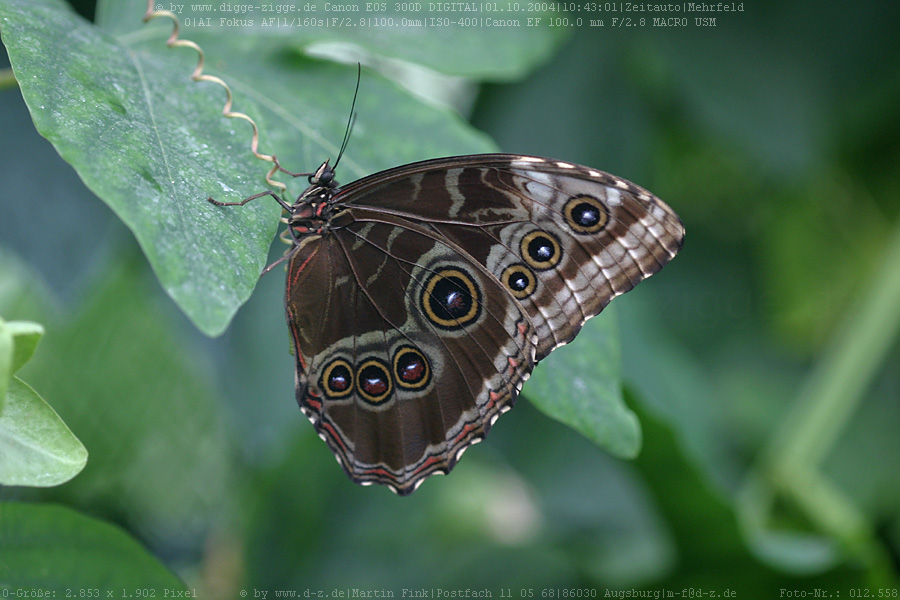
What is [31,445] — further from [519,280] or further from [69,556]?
[519,280]

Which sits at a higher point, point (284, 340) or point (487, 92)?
point (487, 92)

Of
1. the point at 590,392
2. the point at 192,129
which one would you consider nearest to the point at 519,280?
the point at 590,392

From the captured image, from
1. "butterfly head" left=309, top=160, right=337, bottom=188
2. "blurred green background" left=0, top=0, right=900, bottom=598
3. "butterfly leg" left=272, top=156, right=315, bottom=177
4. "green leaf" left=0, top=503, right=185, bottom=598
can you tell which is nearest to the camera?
"green leaf" left=0, top=503, right=185, bottom=598

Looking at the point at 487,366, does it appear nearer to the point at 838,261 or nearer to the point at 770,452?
the point at 770,452

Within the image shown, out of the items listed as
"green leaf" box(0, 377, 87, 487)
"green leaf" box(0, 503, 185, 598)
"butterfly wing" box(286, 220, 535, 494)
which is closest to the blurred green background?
"butterfly wing" box(286, 220, 535, 494)

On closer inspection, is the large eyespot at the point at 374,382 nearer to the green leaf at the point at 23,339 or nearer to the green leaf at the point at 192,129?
the green leaf at the point at 192,129

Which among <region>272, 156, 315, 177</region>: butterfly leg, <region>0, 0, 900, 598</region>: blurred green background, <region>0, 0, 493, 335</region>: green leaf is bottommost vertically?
<region>0, 0, 900, 598</region>: blurred green background

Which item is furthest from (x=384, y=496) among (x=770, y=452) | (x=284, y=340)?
(x=770, y=452)

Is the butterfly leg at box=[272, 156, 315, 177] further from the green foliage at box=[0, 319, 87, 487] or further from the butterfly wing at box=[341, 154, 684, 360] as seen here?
the green foliage at box=[0, 319, 87, 487]
